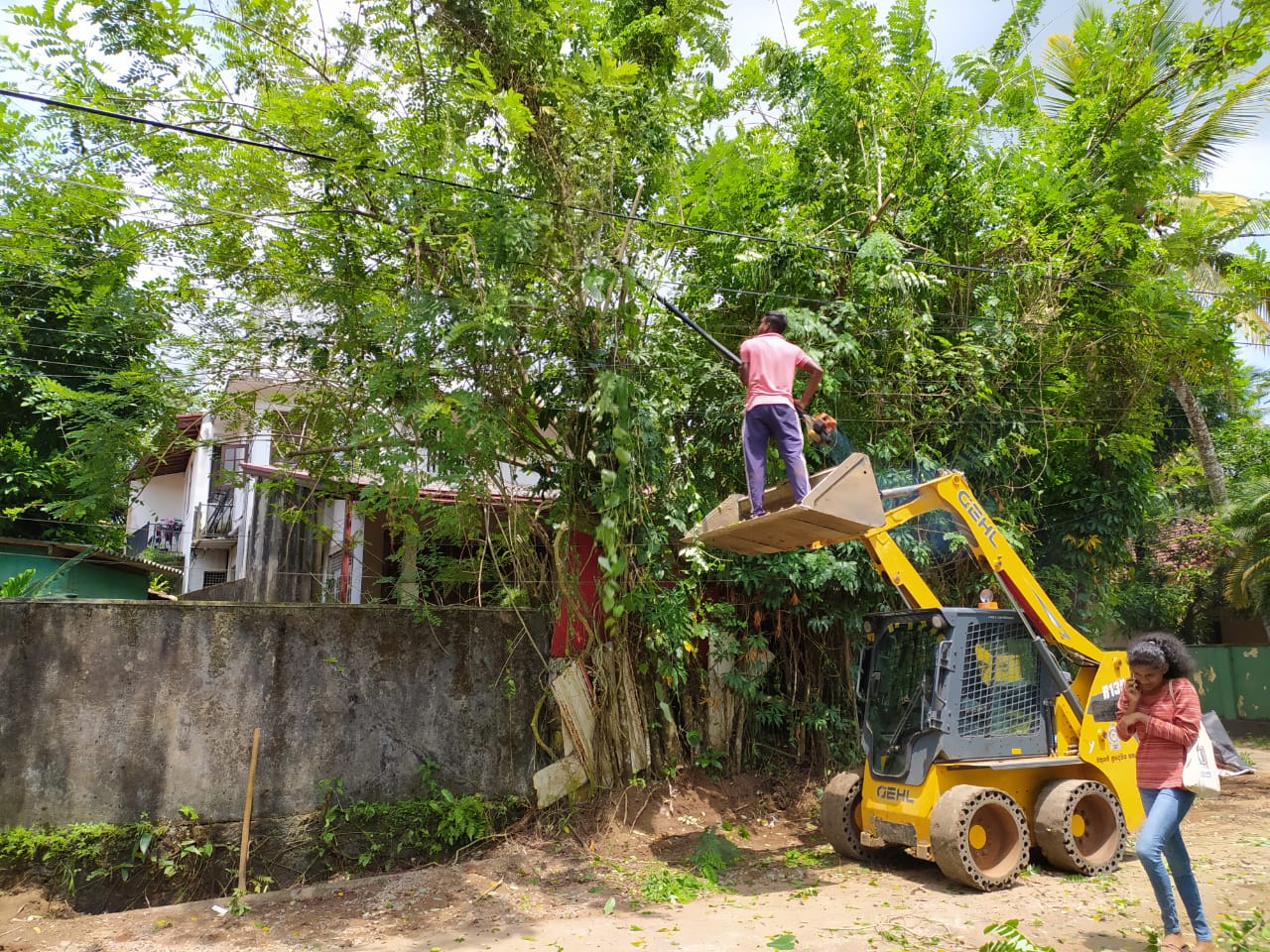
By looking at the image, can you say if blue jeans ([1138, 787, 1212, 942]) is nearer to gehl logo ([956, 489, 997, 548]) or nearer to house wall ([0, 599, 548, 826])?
gehl logo ([956, 489, 997, 548])

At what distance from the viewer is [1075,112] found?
33.9 ft

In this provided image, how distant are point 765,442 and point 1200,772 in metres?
3.24

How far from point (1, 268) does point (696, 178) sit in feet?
23.9

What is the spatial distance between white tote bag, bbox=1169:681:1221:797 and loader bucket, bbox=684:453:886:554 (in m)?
2.28

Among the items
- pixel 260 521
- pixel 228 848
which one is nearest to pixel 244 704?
pixel 228 848

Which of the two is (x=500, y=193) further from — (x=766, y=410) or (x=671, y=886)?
(x=671, y=886)

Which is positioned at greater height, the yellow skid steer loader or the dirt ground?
the yellow skid steer loader

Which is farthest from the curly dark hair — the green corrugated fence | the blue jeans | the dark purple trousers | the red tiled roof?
the green corrugated fence

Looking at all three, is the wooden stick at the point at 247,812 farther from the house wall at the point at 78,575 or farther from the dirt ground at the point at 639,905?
the house wall at the point at 78,575

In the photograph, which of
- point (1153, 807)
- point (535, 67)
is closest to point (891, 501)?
point (1153, 807)

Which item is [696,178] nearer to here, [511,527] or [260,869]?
[511,527]

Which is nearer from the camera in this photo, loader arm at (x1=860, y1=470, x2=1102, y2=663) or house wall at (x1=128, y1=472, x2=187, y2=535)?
loader arm at (x1=860, y1=470, x2=1102, y2=663)

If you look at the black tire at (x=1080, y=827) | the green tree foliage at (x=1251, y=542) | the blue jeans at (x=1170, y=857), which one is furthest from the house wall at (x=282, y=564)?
the green tree foliage at (x=1251, y=542)

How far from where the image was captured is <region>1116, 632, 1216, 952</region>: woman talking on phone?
15.6ft
